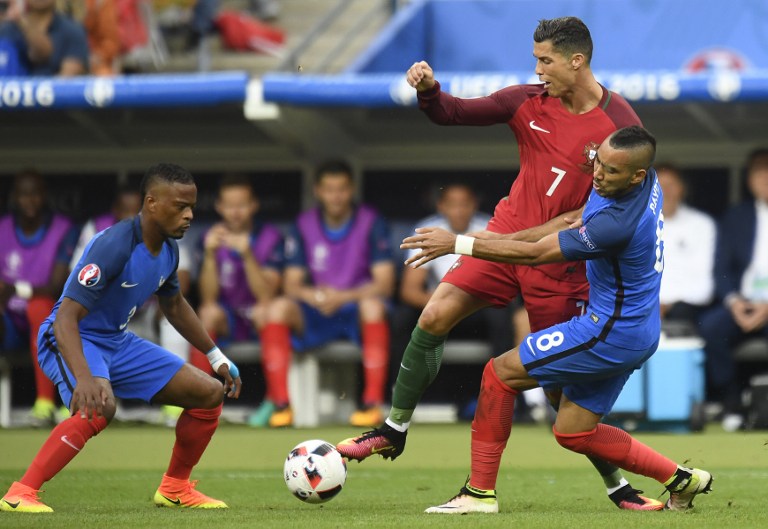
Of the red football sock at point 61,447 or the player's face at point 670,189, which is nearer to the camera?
the red football sock at point 61,447

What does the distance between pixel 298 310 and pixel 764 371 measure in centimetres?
372

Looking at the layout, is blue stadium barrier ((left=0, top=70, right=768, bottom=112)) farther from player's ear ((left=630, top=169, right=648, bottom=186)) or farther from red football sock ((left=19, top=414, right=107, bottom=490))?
red football sock ((left=19, top=414, right=107, bottom=490))

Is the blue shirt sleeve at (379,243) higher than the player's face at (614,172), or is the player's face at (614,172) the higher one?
the blue shirt sleeve at (379,243)

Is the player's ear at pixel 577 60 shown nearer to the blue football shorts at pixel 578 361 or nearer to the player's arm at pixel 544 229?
the player's arm at pixel 544 229

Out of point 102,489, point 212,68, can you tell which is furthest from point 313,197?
point 102,489

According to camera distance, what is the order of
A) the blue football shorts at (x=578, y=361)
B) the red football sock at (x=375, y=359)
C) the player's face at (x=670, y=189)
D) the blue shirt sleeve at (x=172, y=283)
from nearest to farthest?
the blue football shorts at (x=578, y=361), the blue shirt sleeve at (x=172, y=283), the red football sock at (x=375, y=359), the player's face at (x=670, y=189)

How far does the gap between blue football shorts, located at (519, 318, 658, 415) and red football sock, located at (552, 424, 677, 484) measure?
111mm

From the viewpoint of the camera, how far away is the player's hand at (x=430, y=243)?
16.9 feet

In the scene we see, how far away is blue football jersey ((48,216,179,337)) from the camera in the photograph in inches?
223

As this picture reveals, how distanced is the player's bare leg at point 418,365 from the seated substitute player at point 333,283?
396 centimetres

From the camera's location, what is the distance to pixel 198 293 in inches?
433

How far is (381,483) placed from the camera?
7027mm

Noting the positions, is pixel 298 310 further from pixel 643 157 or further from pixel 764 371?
pixel 643 157

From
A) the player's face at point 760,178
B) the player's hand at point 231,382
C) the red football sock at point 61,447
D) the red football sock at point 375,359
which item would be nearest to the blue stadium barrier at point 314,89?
the player's face at point 760,178
